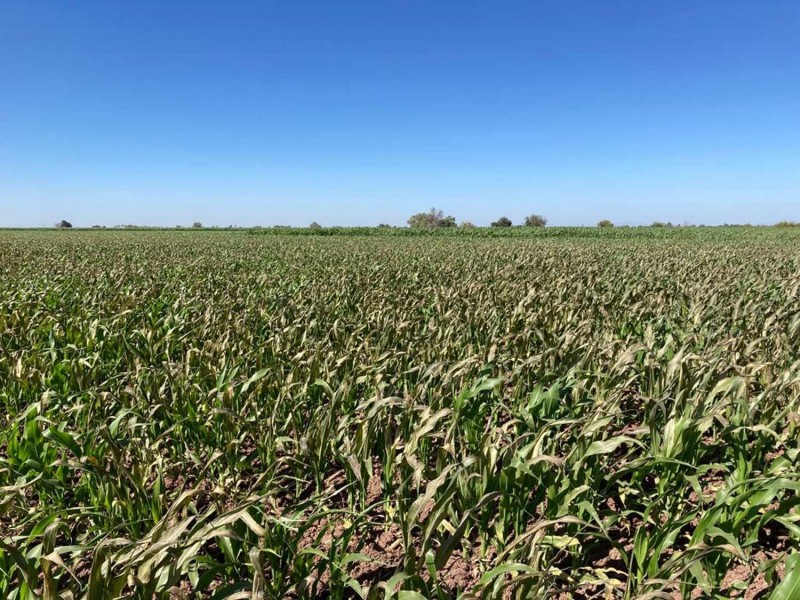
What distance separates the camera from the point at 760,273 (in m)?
12.1

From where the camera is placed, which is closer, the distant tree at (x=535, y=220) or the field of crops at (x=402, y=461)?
the field of crops at (x=402, y=461)

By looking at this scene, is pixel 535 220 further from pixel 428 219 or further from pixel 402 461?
pixel 402 461

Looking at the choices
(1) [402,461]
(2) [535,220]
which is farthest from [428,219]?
(1) [402,461]

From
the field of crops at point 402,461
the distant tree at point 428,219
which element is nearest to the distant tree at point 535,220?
the distant tree at point 428,219

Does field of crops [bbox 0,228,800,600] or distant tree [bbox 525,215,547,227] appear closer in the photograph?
field of crops [bbox 0,228,800,600]

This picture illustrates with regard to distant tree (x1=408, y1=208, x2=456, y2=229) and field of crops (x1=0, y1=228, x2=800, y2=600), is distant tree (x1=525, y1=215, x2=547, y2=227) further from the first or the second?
field of crops (x1=0, y1=228, x2=800, y2=600)

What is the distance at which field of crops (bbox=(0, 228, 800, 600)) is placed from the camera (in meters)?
2.01

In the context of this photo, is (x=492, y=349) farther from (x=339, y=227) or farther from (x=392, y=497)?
(x=339, y=227)

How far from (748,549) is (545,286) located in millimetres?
7774

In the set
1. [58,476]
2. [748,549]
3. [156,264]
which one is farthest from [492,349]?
[156,264]

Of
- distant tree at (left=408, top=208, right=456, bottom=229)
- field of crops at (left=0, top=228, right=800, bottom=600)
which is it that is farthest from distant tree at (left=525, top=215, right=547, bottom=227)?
field of crops at (left=0, top=228, right=800, bottom=600)

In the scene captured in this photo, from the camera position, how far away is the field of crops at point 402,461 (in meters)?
2.01

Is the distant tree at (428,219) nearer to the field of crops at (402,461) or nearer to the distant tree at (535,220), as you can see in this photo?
the distant tree at (535,220)

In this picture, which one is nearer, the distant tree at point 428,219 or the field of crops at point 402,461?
the field of crops at point 402,461
